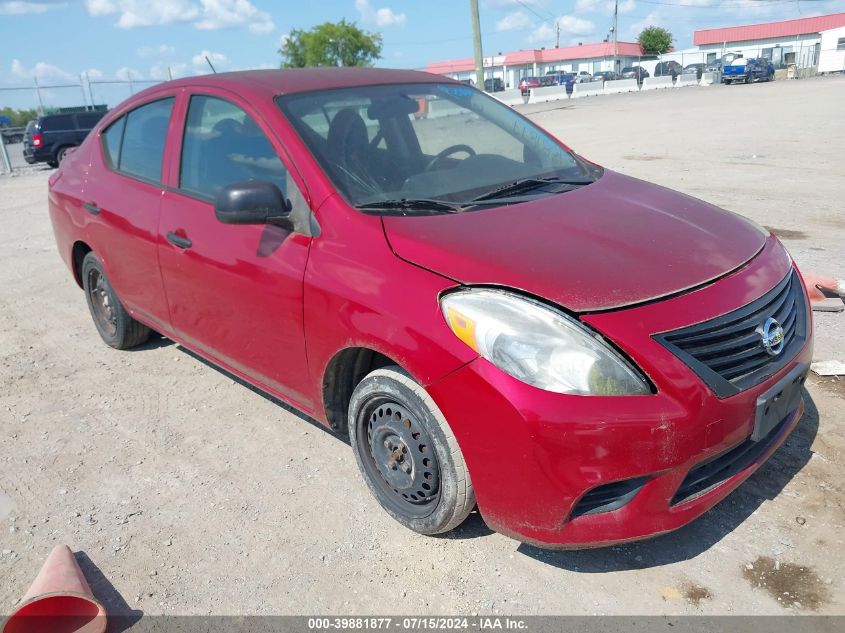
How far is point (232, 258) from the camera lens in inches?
128

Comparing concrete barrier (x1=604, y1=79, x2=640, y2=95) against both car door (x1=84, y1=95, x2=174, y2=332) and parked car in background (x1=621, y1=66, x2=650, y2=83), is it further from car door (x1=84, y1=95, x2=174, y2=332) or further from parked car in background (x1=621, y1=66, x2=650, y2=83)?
car door (x1=84, y1=95, x2=174, y2=332)

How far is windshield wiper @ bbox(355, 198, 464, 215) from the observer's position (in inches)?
114

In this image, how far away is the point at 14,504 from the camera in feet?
10.7

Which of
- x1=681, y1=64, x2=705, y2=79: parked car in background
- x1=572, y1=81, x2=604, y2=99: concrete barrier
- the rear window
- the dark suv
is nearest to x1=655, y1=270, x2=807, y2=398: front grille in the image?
the dark suv

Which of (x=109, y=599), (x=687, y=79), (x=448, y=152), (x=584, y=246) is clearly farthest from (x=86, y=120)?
(x=687, y=79)

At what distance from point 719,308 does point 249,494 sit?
2.15m

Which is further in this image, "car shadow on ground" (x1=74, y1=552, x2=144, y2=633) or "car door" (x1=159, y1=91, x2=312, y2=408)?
"car door" (x1=159, y1=91, x2=312, y2=408)

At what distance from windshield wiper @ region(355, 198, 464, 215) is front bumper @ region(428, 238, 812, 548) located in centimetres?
85

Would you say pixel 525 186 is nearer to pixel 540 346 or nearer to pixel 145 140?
pixel 540 346

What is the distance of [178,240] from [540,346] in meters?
2.17

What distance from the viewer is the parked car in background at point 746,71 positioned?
4256cm

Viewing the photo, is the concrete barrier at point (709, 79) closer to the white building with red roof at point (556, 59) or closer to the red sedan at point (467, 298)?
the white building with red roof at point (556, 59)

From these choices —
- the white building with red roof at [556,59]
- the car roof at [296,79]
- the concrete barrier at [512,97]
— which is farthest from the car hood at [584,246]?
the white building with red roof at [556,59]

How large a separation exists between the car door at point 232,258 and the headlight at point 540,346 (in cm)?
91
